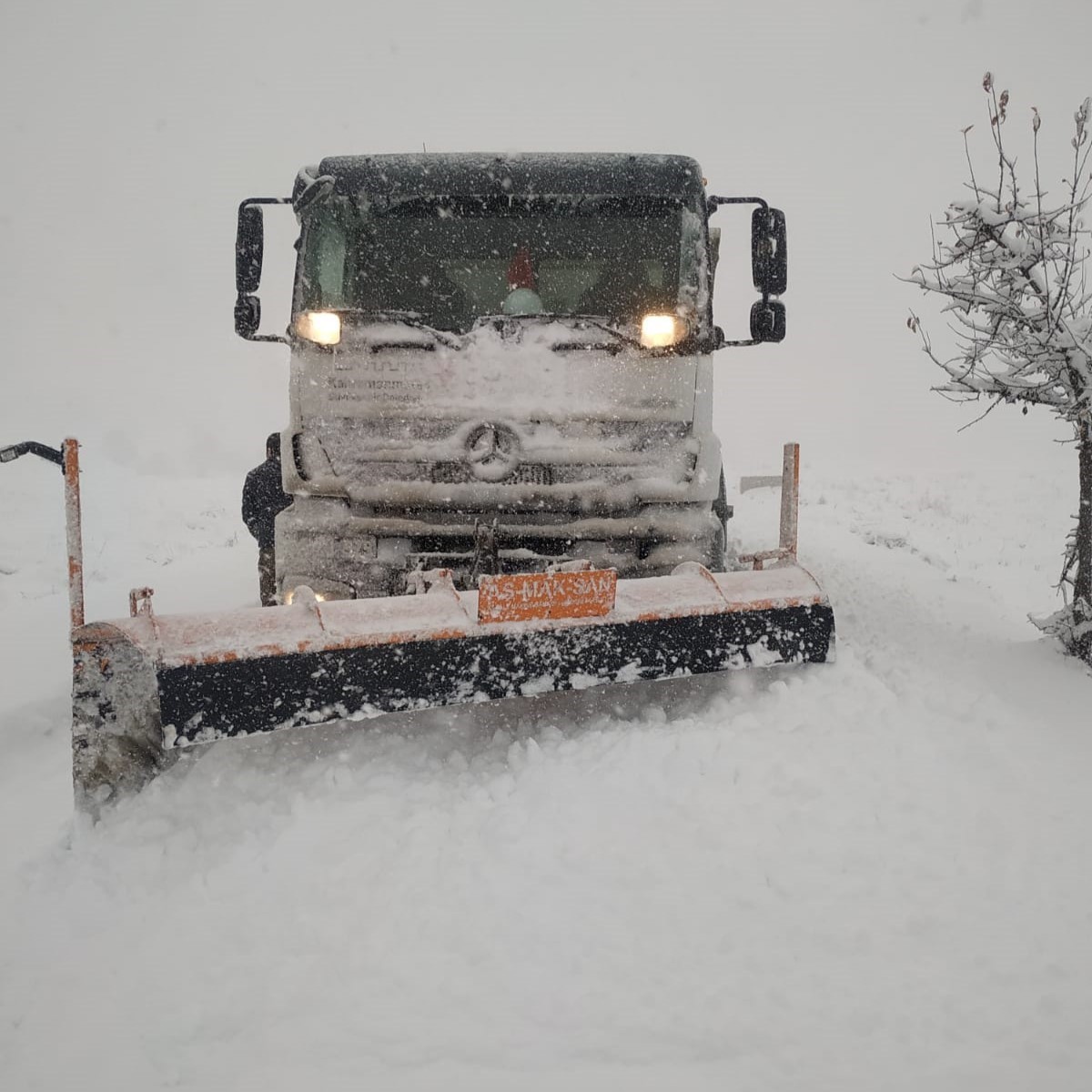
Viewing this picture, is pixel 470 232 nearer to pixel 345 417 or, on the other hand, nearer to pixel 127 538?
pixel 345 417

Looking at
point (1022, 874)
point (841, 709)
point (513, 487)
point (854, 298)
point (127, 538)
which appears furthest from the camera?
point (854, 298)

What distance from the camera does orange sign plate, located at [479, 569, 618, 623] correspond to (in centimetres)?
302

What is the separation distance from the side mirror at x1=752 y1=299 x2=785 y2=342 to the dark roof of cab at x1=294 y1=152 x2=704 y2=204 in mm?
709

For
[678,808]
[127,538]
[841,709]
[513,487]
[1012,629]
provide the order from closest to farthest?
[678,808]
[841,709]
[513,487]
[1012,629]
[127,538]

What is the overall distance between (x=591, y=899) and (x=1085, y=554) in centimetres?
363

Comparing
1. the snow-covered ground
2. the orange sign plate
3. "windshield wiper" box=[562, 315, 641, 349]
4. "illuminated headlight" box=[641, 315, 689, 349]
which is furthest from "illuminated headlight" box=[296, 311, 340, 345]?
the snow-covered ground

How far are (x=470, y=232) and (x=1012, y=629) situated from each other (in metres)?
4.18

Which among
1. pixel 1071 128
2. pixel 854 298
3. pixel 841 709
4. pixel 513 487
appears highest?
pixel 854 298

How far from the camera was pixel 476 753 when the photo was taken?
3184 millimetres

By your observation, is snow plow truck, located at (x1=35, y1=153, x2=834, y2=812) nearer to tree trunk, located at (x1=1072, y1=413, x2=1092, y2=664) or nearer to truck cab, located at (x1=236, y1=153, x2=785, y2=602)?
truck cab, located at (x1=236, y1=153, x2=785, y2=602)

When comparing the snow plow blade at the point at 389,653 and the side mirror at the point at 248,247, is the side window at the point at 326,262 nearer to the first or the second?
the side mirror at the point at 248,247

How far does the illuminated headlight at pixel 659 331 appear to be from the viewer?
13.7ft

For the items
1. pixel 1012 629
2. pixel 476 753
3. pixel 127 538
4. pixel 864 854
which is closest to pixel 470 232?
pixel 476 753

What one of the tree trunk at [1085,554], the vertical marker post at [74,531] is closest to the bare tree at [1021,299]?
the tree trunk at [1085,554]
